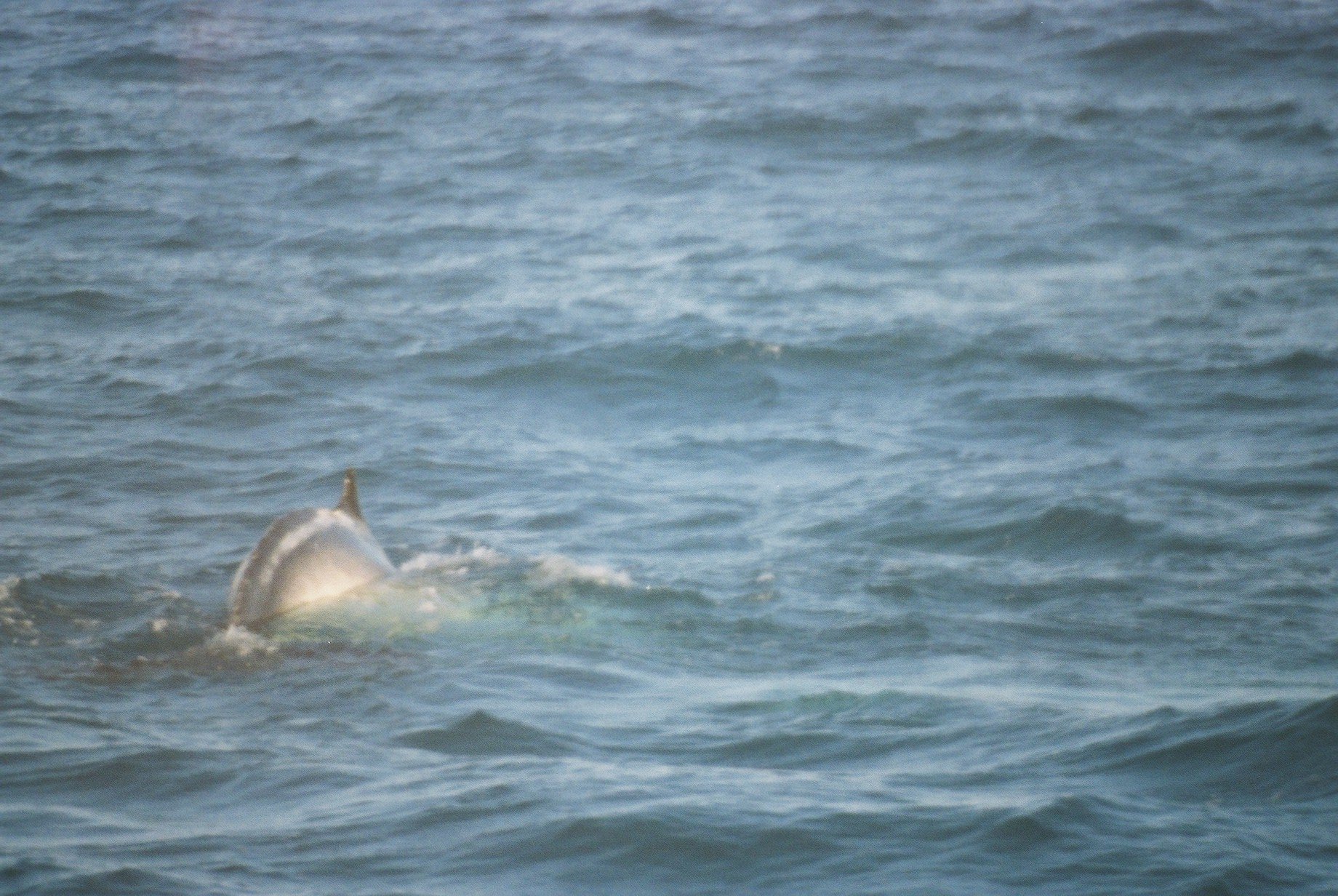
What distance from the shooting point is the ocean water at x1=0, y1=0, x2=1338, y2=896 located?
764 centimetres

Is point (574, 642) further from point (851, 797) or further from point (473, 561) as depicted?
point (851, 797)

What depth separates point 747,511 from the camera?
45.3 ft

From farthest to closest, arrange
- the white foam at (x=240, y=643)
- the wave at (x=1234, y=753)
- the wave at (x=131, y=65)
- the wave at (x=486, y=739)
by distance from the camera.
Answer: the wave at (x=131, y=65), the white foam at (x=240, y=643), the wave at (x=486, y=739), the wave at (x=1234, y=753)

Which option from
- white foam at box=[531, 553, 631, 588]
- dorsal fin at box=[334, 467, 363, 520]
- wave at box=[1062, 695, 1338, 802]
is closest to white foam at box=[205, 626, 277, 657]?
dorsal fin at box=[334, 467, 363, 520]

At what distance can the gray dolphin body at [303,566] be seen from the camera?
1053 cm

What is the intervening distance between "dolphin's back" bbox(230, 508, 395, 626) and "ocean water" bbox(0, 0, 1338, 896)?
0.86 feet

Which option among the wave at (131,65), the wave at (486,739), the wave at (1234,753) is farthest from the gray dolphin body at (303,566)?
the wave at (131,65)

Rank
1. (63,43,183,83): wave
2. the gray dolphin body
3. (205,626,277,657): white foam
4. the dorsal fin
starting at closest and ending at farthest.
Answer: (205,626,277,657): white foam < the gray dolphin body < the dorsal fin < (63,43,183,83): wave

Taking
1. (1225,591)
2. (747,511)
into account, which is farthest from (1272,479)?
(747,511)

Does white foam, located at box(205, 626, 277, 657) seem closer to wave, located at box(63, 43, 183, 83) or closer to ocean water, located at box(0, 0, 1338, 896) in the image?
ocean water, located at box(0, 0, 1338, 896)

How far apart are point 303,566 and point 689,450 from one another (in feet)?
18.5

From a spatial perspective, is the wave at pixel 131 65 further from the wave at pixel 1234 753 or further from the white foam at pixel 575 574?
the wave at pixel 1234 753

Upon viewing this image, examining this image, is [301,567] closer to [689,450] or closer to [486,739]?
[486,739]

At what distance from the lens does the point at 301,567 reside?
35.0ft
